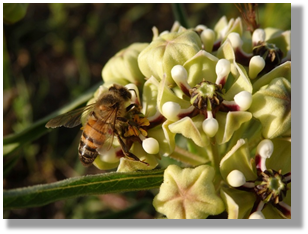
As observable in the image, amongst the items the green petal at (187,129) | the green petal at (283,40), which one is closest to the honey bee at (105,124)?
the green petal at (187,129)

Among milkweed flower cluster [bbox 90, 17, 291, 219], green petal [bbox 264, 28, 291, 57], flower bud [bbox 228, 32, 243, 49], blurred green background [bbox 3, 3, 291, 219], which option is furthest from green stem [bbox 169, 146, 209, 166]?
blurred green background [bbox 3, 3, 291, 219]

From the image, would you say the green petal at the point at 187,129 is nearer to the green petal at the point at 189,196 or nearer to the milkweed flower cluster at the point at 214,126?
the milkweed flower cluster at the point at 214,126

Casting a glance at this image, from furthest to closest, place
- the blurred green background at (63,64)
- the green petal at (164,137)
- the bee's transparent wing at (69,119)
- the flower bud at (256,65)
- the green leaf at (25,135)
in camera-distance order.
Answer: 1. the blurred green background at (63,64)
2. the green leaf at (25,135)
3. the bee's transparent wing at (69,119)
4. the flower bud at (256,65)
5. the green petal at (164,137)

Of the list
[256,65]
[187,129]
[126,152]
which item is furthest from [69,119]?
[256,65]

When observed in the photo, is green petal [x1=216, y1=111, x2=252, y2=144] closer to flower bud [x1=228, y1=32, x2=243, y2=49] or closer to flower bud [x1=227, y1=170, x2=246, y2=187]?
flower bud [x1=227, y1=170, x2=246, y2=187]

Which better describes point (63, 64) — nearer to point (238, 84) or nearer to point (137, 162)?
point (137, 162)

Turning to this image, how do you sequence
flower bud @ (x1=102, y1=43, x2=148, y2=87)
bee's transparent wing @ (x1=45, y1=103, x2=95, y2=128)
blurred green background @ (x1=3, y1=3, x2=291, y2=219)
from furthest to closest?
blurred green background @ (x1=3, y1=3, x2=291, y2=219)
flower bud @ (x1=102, y1=43, x2=148, y2=87)
bee's transparent wing @ (x1=45, y1=103, x2=95, y2=128)

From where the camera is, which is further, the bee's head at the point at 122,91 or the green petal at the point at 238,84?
the bee's head at the point at 122,91
